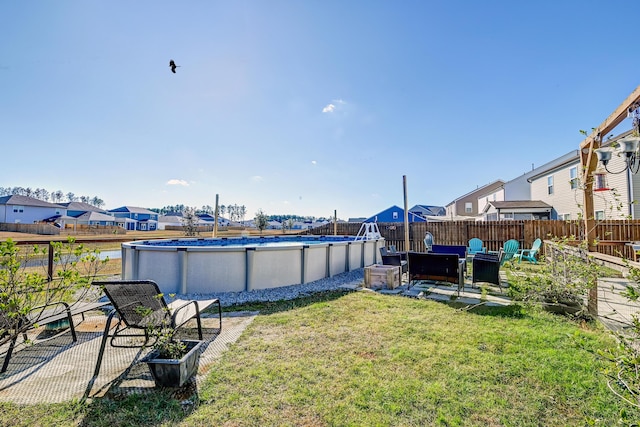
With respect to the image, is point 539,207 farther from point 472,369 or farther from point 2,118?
point 2,118

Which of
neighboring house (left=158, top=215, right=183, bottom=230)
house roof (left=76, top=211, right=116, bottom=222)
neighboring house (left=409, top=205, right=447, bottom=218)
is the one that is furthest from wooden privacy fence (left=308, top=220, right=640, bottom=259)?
neighboring house (left=158, top=215, right=183, bottom=230)

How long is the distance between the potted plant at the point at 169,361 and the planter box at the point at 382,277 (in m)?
4.81

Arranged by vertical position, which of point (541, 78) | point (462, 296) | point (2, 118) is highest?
point (541, 78)

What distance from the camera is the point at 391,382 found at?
101 inches

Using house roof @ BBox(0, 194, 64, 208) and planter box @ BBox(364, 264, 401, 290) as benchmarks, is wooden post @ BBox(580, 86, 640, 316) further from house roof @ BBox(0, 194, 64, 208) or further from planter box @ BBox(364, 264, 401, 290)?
house roof @ BBox(0, 194, 64, 208)

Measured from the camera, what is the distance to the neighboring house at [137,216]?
64.2 metres

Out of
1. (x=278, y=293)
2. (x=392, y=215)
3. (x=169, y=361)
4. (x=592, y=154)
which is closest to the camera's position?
(x=169, y=361)

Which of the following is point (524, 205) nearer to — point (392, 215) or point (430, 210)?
point (392, 215)

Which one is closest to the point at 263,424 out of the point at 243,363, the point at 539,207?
the point at 243,363

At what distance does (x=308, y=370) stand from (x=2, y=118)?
15012mm

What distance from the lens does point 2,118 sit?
1061cm

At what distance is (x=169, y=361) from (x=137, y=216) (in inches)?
2974

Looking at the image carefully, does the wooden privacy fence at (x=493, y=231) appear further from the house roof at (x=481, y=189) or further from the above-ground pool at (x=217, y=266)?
the house roof at (x=481, y=189)

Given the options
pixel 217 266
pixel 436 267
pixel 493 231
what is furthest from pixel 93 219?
pixel 436 267
